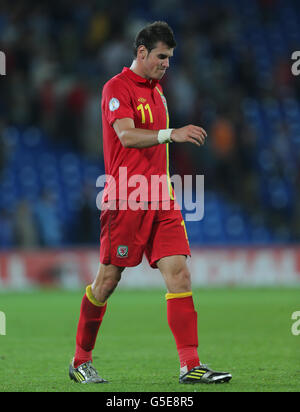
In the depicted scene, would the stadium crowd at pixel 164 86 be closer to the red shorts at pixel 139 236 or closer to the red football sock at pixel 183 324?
the red shorts at pixel 139 236

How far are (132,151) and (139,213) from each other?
41 centimetres

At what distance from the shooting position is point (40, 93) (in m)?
16.6

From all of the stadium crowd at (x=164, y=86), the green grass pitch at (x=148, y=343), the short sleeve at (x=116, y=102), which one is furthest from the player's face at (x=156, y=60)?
the stadium crowd at (x=164, y=86)

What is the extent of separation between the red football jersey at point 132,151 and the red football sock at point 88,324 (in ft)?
2.31

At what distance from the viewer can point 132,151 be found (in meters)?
5.94

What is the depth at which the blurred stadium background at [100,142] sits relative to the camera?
15.1m

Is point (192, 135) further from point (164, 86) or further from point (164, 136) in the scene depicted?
point (164, 86)

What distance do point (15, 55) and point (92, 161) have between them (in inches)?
96.3

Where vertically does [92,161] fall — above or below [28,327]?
above

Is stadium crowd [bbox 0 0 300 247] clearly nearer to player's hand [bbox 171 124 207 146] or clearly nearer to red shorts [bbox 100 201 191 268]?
red shorts [bbox 100 201 191 268]

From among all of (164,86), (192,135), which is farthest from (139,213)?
(164,86)

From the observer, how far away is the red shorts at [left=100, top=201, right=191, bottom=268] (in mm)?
5863
